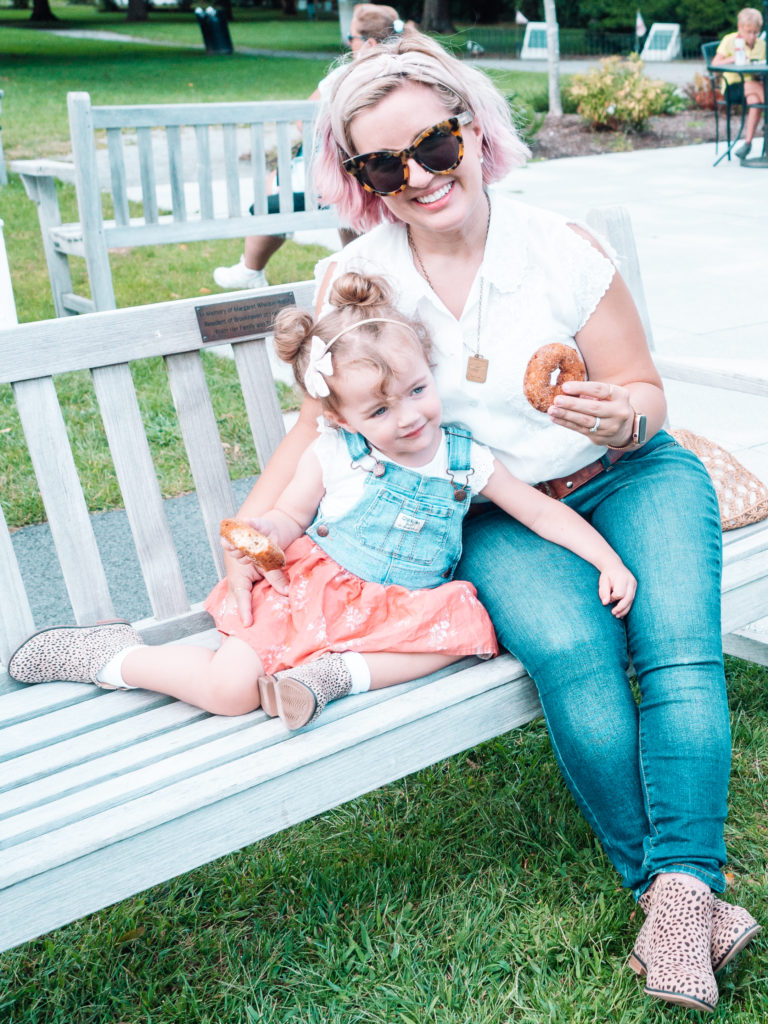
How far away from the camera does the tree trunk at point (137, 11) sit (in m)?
48.2

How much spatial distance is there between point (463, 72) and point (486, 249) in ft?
1.28

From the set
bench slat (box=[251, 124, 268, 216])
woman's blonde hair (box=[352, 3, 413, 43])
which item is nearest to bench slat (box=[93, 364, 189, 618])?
bench slat (box=[251, 124, 268, 216])

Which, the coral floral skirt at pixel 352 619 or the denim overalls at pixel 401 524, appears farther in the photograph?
the denim overalls at pixel 401 524

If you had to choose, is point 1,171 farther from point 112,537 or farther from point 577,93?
point 112,537

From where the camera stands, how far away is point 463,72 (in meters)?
2.44

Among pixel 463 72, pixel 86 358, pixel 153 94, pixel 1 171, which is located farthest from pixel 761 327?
pixel 153 94

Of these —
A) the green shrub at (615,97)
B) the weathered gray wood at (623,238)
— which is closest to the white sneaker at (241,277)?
the weathered gray wood at (623,238)

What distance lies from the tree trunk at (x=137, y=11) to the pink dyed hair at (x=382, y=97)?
2025 inches

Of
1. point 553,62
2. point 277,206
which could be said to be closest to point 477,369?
point 277,206

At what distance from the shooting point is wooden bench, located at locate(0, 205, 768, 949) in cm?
187

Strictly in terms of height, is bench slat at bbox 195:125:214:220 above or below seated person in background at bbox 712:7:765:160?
above

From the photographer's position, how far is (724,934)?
82.0 inches

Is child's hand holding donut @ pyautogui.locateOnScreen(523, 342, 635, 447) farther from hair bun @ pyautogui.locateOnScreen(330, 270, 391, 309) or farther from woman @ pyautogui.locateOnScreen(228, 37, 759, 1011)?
hair bun @ pyautogui.locateOnScreen(330, 270, 391, 309)

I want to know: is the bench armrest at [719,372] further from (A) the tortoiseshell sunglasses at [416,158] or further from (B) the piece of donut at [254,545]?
(B) the piece of donut at [254,545]
